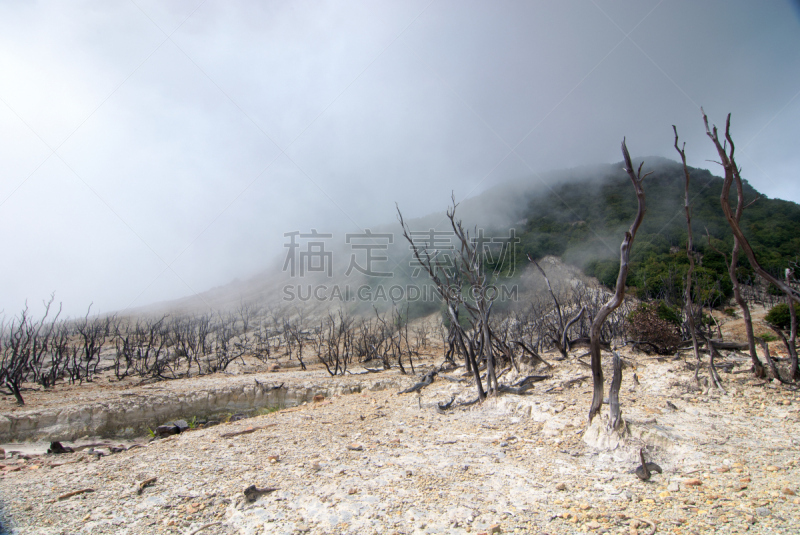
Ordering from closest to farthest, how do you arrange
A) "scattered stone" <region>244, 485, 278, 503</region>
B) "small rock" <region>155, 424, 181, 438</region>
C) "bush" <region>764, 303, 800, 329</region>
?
"scattered stone" <region>244, 485, 278, 503</region> < "small rock" <region>155, 424, 181, 438</region> < "bush" <region>764, 303, 800, 329</region>

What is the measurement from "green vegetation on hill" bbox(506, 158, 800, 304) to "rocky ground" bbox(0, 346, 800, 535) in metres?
15.3

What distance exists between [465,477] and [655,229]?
43.2 metres

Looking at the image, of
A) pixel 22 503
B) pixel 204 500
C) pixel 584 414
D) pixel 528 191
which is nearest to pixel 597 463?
pixel 584 414

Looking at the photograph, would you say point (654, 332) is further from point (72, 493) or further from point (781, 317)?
point (72, 493)

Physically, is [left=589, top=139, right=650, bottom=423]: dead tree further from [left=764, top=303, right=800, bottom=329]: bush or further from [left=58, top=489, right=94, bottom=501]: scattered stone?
[left=764, top=303, right=800, bottom=329]: bush

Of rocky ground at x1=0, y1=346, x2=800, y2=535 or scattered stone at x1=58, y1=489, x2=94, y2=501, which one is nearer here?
rocky ground at x1=0, y1=346, x2=800, y2=535

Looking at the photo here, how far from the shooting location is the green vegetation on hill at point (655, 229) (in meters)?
27.3

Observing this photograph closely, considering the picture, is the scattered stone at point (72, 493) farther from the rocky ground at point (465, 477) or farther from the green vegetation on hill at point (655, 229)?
the green vegetation on hill at point (655, 229)

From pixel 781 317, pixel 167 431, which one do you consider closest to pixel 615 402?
pixel 167 431

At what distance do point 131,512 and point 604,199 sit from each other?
5563 cm

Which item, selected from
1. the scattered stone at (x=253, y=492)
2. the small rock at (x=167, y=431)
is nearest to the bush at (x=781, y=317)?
the scattered stone at (x=253, y=492)

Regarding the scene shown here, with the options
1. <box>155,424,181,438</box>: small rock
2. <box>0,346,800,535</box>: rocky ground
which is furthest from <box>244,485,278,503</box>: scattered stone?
<box>155,424,181,438</box>: small rock

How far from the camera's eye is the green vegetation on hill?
27344 mm

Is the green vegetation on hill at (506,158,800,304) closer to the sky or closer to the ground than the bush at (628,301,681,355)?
closer to the sky
